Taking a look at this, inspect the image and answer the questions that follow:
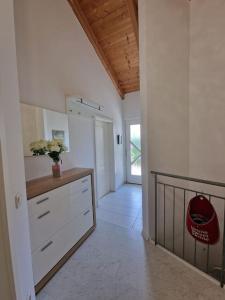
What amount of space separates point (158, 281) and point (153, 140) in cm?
156

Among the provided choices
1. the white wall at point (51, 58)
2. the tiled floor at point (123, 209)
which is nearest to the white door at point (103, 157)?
the tiled floor at point (123, 209)

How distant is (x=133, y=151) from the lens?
518 centimetres

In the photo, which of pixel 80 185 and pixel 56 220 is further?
pixel 80 185

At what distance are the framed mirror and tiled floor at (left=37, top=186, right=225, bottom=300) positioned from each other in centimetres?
141

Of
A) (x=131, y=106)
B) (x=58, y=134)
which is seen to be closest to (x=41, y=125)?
(x=58, y=134)

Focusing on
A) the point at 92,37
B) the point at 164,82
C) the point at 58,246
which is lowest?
the point at 58,246

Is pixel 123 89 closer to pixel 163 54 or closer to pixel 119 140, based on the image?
pixel 119 140

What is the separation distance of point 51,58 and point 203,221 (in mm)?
2840

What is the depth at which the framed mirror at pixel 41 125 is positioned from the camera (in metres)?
1.90

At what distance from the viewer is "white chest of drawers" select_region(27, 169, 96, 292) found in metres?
1.50

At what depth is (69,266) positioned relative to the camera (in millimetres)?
1821

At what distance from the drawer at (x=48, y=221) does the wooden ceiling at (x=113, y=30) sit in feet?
10.3

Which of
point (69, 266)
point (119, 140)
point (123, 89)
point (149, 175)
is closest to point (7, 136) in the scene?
point (69, 266)

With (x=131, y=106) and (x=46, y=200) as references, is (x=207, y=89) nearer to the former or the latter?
(x=46, y=200)
